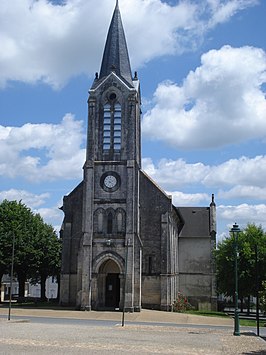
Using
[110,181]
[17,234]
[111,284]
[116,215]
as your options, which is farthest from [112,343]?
[17,234]

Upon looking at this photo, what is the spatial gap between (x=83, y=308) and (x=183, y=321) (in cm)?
1030

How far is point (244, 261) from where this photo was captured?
4619 centimetres

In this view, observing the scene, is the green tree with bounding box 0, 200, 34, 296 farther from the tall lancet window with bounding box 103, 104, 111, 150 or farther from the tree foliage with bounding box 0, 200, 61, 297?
the tall lancet window with bounding box 103, 104, 111, 150

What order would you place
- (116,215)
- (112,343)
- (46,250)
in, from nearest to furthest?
(112,343)
(116,215)
(46,250)

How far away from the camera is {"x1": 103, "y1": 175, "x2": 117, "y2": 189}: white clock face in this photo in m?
A: 44.7

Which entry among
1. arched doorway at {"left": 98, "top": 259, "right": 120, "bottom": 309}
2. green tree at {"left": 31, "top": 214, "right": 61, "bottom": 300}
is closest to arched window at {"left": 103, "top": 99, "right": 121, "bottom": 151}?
arched doorway at {"left": 98, "top": 259, "right": 120, "bottom": 309}

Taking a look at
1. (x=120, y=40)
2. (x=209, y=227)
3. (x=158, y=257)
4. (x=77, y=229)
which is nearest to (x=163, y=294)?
(x=158, y=257)

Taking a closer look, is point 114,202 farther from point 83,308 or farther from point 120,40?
point 120,40

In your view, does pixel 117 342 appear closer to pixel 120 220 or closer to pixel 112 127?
pixel 120 220

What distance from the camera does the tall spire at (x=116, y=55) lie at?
47.5 meters

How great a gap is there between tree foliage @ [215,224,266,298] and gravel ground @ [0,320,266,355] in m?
20.2

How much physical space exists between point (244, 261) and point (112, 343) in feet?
94.2

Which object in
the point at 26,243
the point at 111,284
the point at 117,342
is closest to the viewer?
the point at 117,342

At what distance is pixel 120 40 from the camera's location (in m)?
48.2
